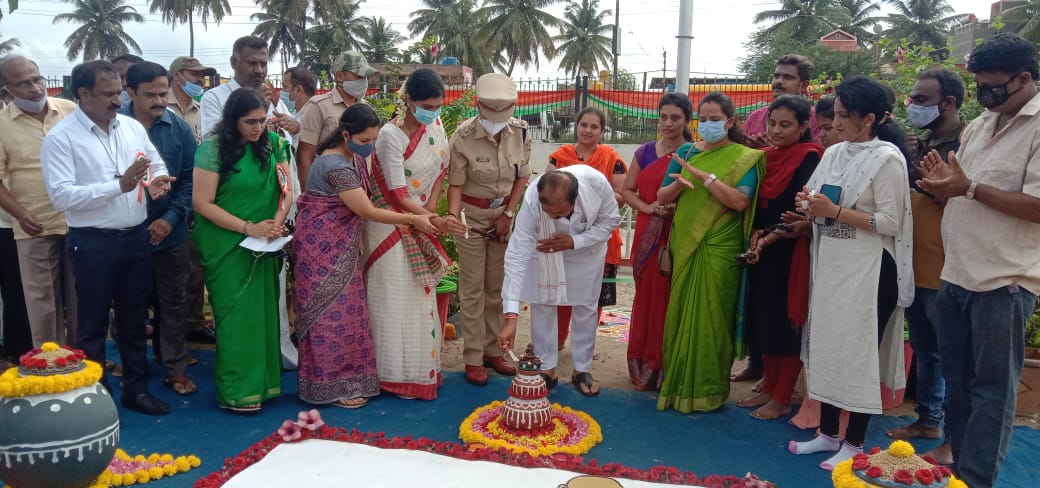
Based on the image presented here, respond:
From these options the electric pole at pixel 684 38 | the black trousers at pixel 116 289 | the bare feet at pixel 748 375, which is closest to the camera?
the black trousers at pixel 116 289

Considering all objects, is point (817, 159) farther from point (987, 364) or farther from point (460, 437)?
point (460, 437)

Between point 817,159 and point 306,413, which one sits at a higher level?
point 817,159

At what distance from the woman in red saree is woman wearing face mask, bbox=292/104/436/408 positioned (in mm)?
1306

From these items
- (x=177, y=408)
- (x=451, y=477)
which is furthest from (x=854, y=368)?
(x=177, y=408)

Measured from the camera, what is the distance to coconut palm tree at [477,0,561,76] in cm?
3625

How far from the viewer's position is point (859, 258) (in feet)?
10.5

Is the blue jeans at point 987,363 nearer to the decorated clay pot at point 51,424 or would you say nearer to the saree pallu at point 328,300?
the saree pallu at point 328,300

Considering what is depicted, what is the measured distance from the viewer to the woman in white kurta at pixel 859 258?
315 cm

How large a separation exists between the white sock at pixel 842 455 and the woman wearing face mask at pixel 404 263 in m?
2.12

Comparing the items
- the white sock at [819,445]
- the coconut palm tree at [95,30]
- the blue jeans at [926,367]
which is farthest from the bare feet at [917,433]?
the coconut palm tree at [95,30]

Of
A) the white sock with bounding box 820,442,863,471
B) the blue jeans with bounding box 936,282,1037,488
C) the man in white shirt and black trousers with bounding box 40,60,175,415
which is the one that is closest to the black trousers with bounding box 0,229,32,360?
the man in white shirt and black trousers with bounding box 40,60,175,415

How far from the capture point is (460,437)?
3.68 meters

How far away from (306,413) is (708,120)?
102 inches

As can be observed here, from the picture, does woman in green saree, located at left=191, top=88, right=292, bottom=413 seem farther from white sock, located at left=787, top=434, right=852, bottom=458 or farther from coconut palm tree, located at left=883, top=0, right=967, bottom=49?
coconut palm tree, located at left=883, top=0, right=967, bottom=49
